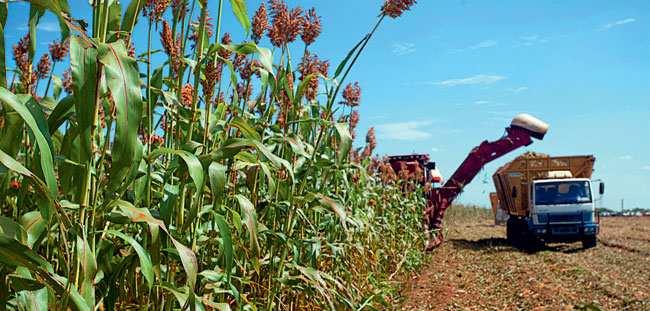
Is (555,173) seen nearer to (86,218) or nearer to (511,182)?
(511,182)

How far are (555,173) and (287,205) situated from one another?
12.6 metres

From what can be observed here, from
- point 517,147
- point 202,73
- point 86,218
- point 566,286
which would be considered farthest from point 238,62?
point 517,147

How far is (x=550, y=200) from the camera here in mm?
13258

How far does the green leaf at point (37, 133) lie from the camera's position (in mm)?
1230

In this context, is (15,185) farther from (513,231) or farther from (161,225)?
(513,231)

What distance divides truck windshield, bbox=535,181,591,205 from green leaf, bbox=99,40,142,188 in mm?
12975

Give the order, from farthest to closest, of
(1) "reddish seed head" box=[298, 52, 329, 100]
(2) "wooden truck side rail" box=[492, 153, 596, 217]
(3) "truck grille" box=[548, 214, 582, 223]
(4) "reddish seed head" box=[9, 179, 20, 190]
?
(2) "wooden truck side rail" box=[492, 153, 596, 217] → (3) "truck grille" box=[548, 214, 582, 223] → (1) "reddish seed head" box=[298, 52, 329, 100] → (4) "reddish seed head" box=[9, 179, 20, 190]

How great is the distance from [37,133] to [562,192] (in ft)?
44.0

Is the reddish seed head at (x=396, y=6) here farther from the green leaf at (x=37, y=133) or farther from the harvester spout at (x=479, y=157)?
the harvester spout at (x=479, y=157)

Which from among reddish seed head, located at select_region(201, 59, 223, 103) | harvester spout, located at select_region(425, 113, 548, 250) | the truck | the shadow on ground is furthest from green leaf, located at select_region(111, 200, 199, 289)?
the truck

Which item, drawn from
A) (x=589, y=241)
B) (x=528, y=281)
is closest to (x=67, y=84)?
(x=528, y=281)

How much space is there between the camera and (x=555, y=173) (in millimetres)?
14289

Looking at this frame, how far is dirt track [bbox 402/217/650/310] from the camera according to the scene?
631 centimetres

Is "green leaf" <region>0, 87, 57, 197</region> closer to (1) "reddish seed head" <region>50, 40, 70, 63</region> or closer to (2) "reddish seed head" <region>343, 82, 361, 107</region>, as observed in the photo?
(1) "reddish seed head" <region>50, 40, 70, 63</region>
